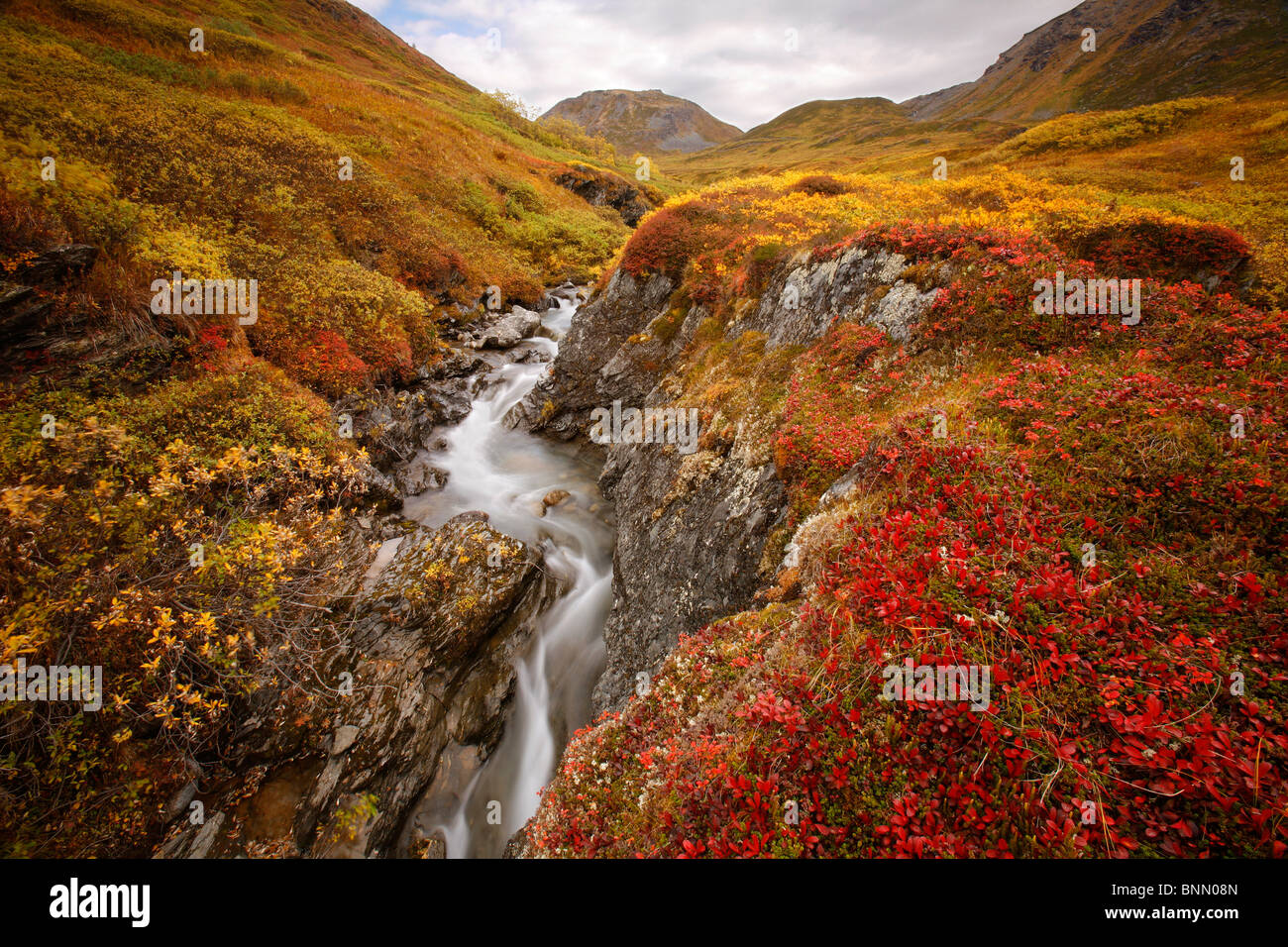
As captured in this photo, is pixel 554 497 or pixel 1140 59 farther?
pixel 1140 59

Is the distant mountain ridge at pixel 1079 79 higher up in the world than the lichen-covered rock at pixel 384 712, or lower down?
higher up

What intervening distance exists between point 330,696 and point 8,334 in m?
12.3

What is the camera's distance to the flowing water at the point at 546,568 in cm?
1005

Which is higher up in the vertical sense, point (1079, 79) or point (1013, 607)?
point (1079, 79)

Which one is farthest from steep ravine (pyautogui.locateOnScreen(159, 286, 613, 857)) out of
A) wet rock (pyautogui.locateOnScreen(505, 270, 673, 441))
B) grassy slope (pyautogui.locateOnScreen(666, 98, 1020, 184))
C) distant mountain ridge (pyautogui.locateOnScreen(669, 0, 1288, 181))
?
distant mountain ridge (pyautogui.locateOnScreen(669, 0, 1288, 181))

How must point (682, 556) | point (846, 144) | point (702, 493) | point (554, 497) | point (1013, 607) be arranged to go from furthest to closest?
point (846, 144), point (554, 497), point (702, 493), point (682, 556), point (1013, 607)

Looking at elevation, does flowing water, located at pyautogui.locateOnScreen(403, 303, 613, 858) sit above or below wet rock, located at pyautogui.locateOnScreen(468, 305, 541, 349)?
below

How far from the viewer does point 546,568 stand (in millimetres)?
14602

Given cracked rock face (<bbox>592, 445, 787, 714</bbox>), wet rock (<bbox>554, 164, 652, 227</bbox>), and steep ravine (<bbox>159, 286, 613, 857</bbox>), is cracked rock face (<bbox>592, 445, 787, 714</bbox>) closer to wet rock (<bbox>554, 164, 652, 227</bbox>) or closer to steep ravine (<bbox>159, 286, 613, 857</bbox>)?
steep ravine (<bbox>159, 286, 613, 857</bbox>)

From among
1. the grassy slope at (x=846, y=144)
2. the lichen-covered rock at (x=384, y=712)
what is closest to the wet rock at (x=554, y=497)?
the lichen-covered rock at (x=384, y=712)

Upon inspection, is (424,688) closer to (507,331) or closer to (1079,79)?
(507,331)

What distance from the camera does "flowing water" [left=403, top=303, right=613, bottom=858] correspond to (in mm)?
10055

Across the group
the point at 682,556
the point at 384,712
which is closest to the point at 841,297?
the point at 682,556

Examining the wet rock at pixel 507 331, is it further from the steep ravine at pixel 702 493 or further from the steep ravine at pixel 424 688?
the steep ravine at pixel 702 493
